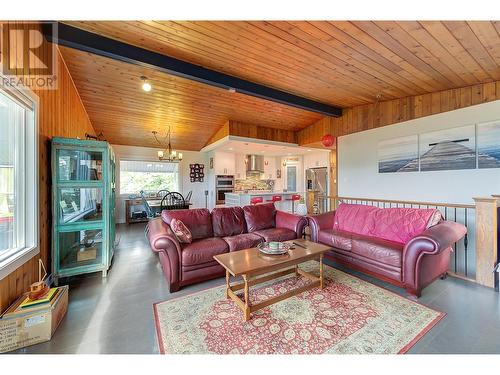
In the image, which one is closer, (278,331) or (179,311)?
(278,331)

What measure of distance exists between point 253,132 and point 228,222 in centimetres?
356

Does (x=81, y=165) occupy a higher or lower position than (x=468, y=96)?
lower

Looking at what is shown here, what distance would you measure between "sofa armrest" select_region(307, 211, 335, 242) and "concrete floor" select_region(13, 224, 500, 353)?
816 mm

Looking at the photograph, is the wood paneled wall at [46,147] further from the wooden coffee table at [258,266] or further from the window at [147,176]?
the window at [147,176]

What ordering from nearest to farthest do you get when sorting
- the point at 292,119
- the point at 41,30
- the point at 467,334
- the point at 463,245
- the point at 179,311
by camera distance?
1. the point at 467,334
2. the point at 179,311
3. the point at 41,30
4. the point at 463,245
5. the point at 292,119

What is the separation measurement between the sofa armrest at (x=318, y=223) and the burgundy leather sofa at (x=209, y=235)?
0.41 ft

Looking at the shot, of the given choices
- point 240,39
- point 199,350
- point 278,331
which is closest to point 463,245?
point 278,331

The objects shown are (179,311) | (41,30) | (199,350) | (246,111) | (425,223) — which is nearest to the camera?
(199,350)

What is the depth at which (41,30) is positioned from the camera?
242cm

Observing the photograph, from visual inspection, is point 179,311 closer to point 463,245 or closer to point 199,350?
point 199,350

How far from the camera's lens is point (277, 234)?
3.29 meters

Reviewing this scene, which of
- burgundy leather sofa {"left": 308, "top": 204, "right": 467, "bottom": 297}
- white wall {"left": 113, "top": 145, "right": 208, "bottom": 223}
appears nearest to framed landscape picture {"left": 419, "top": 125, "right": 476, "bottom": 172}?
burgundy leather sofa {"left": 308, "top": 204, "right": 467, "bottom": 297}

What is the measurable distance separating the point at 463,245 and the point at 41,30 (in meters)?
6.62

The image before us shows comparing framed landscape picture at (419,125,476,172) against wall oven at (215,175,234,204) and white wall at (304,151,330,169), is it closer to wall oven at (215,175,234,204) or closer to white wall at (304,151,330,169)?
white wall at (304,151,330,169)
